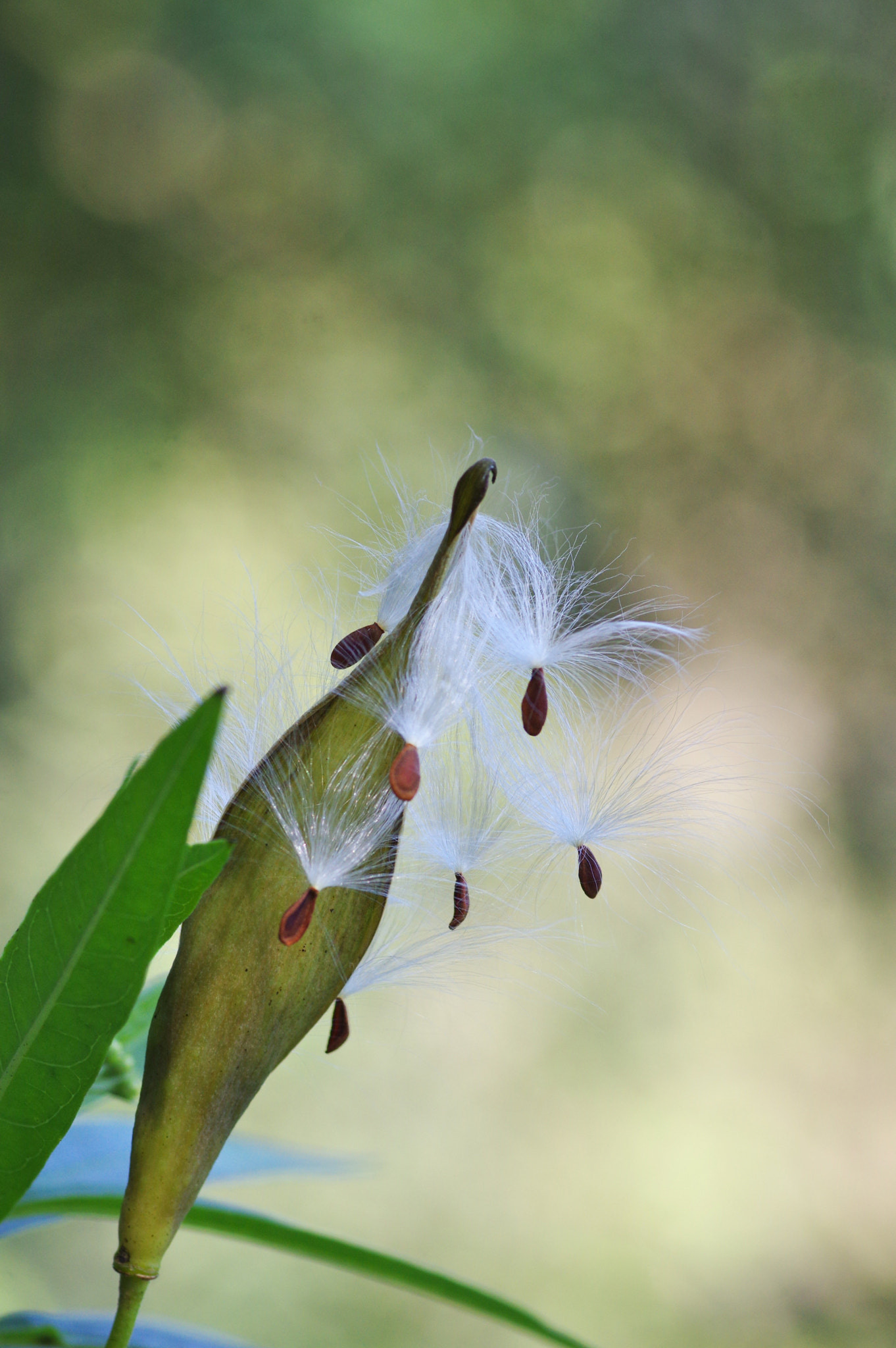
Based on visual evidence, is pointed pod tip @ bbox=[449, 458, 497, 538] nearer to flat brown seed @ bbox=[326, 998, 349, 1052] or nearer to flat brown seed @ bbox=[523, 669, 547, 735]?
flat brown seed @ bbox=[523, 669, 547, 735]

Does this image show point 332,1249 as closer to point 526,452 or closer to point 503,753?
point 503,753

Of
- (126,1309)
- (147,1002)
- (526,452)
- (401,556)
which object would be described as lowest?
(126,1309)

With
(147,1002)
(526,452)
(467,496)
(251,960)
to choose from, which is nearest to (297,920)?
(251,960)

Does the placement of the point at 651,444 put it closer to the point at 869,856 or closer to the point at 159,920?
the point at 869,856

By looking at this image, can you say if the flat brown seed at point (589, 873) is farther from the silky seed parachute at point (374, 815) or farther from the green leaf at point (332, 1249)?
the green leaf at point (332, 1249)

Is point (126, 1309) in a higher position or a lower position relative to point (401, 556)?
lower

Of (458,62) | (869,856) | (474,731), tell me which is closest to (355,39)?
(458,62)

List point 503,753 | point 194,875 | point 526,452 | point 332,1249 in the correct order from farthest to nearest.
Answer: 1. point 526,452
2. point 332,1249
3. point 503,753
4. point 194,875
